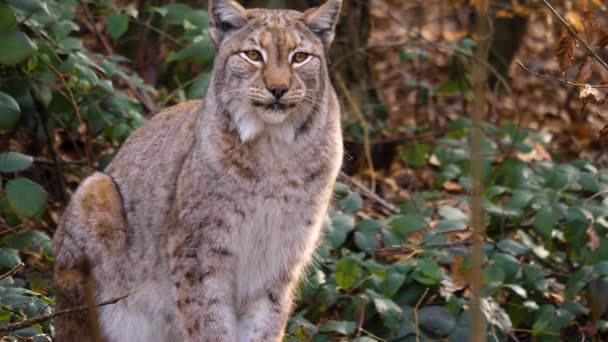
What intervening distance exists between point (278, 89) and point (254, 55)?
1.02ft

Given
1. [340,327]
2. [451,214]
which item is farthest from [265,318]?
[451,214]

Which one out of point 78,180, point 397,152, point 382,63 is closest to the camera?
point 78,180

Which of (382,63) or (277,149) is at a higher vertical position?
(277,149)

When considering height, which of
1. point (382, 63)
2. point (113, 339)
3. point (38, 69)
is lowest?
point (382, 63)

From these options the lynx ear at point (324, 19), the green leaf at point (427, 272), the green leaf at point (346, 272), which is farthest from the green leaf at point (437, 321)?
the lynx ear at point (324, 19)

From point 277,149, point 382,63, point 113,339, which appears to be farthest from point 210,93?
point 382,63

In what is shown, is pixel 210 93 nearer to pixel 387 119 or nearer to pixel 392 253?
pixel 392 253

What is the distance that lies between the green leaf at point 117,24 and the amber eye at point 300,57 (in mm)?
1775

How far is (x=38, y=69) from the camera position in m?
6.05

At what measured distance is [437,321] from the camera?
5.80m

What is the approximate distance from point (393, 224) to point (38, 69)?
2443 mm

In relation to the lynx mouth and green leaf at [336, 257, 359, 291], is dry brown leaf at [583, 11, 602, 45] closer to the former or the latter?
the lynx mouth

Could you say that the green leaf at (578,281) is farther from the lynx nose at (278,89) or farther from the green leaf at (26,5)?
the green leaf at (26,5)

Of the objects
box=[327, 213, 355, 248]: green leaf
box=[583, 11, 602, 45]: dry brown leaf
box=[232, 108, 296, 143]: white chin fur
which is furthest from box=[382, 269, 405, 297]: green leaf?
box=[583, 11, 602, 45]: dry brown leaf
